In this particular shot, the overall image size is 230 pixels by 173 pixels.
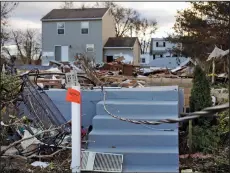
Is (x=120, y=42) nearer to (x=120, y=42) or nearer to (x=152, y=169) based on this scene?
(x=120, y=42)

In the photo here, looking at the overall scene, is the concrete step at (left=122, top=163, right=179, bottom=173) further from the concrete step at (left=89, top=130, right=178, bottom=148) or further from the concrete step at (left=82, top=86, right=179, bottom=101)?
the concrete step at (left=82, top=86, right=179, bottom=101)

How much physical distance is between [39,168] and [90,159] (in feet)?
2.06

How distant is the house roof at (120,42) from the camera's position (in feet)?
107

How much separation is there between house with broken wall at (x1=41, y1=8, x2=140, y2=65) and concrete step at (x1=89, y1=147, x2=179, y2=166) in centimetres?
2541

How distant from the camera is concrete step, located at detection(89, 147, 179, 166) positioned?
4.71m

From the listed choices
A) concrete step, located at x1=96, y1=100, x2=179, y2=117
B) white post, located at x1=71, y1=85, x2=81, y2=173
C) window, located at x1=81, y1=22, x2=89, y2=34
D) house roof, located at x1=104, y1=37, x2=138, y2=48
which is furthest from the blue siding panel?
house roof, located at x1=104, y1=37, x2=138, y2=48

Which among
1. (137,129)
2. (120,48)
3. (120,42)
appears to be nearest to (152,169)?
(137,129)

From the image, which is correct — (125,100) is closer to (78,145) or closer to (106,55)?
(78,145)

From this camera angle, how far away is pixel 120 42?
110ft

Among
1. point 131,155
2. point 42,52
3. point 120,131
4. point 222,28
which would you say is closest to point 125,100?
point 120,131

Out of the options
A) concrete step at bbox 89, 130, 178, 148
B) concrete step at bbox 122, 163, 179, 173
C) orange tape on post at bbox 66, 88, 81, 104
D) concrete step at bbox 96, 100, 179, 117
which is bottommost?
concrete step at bbox 122, 163, 179, 173

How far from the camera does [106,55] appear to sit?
3306 centimetres

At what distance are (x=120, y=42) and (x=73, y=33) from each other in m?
4.39

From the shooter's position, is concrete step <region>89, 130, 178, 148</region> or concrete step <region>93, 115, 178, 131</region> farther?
concrete step <region>93, 115, 178, 131</region>
